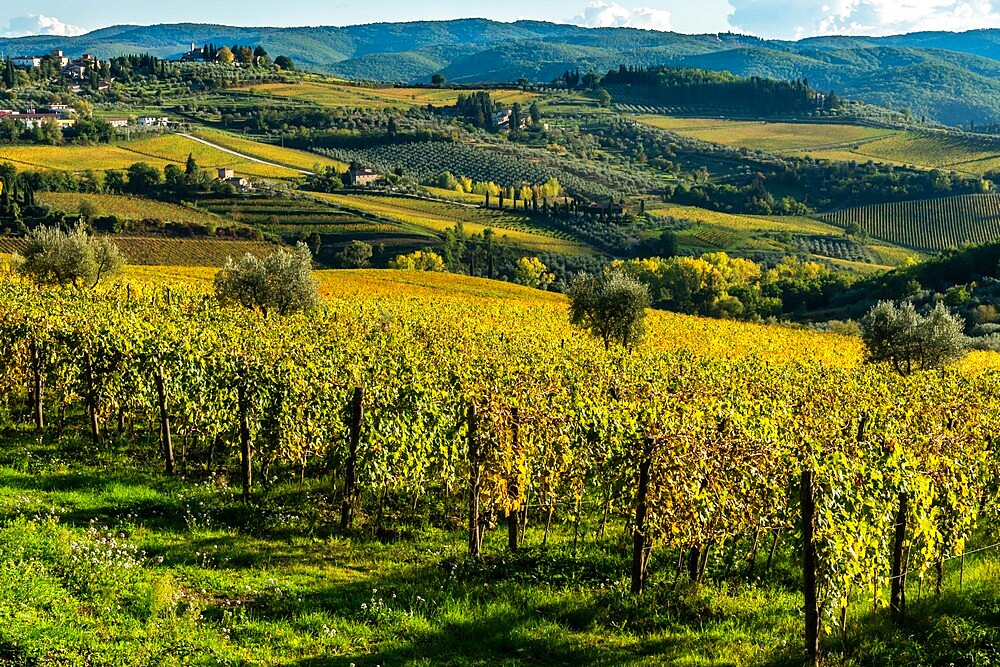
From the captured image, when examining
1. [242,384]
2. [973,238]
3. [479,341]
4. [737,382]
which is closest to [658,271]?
[973,238]

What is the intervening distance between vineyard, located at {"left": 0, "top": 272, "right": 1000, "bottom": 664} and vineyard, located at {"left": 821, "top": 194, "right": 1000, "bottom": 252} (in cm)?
15798

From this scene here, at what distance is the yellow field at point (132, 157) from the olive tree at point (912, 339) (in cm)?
14850

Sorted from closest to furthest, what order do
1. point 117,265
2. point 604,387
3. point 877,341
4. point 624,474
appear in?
point 624,474, point 604,387, point 877,341, point 117,265

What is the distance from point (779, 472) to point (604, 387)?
9.46m

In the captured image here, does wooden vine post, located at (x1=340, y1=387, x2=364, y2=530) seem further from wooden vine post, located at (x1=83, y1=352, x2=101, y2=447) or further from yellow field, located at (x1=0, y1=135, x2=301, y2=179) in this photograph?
yellow field, located at (x1=0, y1=135, x2=301, y2=179)

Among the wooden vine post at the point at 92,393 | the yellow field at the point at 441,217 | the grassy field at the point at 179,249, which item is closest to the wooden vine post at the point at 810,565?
the wooden vine post at the point at 92,393

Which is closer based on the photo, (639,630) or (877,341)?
(639,630)

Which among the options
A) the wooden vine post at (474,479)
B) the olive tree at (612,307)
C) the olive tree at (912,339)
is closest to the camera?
the wooden vine post at (474,479)

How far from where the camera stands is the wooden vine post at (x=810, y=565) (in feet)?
39.6

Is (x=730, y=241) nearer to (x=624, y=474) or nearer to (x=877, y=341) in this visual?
(x=877, y=341)

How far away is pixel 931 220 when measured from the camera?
585 ft

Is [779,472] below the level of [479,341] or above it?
above

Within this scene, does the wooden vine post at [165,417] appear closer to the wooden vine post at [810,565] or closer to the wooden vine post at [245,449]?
the wooden vine post at [245,449]

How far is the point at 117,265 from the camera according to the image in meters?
56.7
